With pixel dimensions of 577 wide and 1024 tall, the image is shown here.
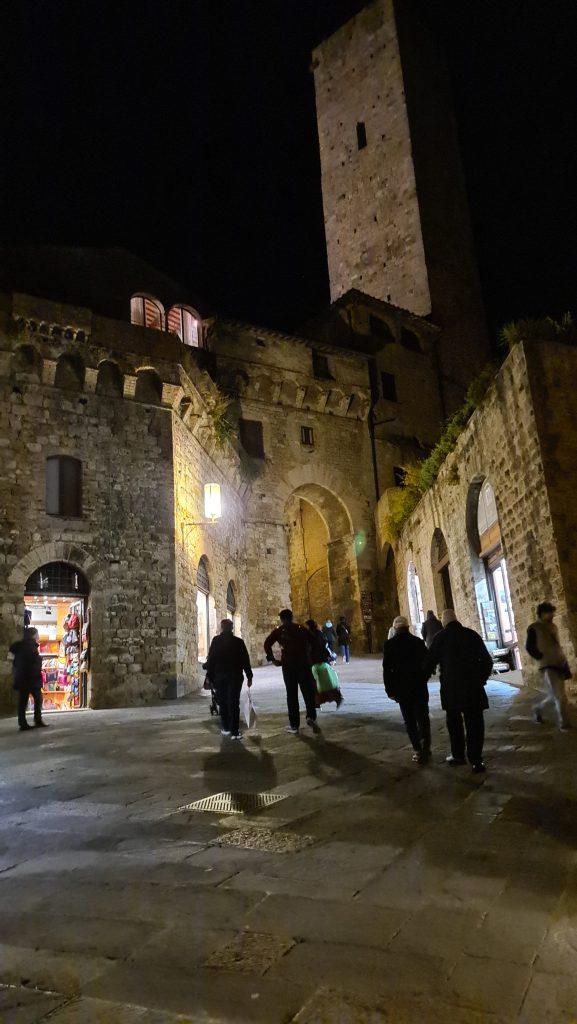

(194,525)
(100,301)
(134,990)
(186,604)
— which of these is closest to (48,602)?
(186,604)

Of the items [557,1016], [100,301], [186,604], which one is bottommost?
[557,1016]

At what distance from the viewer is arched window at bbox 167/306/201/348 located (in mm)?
22562

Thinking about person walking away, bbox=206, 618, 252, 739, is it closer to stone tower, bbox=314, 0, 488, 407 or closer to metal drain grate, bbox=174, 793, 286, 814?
Answer: metal drain grate, bbox=174, 793, 286, 814

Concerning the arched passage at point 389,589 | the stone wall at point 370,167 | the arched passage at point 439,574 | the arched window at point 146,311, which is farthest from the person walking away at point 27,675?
the stone wall at point 370,167

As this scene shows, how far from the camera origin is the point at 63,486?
44.9ft

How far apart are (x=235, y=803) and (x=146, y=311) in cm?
1901

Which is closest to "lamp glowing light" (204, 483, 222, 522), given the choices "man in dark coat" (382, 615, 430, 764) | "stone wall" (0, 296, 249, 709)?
"stone wall" (0, 296, 249, 709)

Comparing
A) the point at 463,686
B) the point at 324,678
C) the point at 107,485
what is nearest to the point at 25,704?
the point at 324,678

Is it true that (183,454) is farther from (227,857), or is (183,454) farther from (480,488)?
(227,857)

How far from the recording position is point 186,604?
48.5 feet

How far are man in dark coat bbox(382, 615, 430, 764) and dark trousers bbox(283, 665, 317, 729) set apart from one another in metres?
1.99

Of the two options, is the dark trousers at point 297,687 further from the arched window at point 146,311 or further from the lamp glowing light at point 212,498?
the arched window at point 146,311

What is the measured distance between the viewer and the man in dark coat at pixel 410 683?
596 cm

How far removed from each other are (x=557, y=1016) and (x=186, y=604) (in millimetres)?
13285
